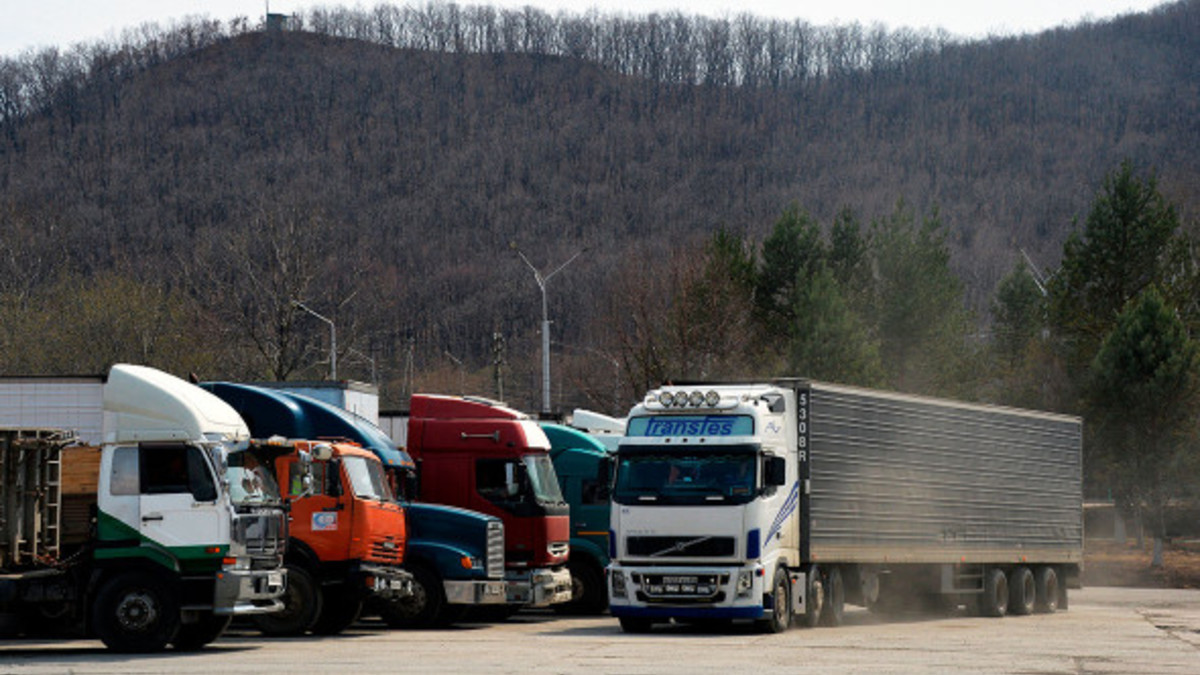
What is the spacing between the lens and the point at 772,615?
25844 mm

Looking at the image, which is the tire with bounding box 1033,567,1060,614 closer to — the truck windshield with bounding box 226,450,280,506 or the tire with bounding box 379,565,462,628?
the tire with bounding box 379,565,462,628

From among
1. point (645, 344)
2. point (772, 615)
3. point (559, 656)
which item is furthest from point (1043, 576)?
point (645, 344)

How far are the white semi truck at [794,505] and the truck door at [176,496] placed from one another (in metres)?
6.56

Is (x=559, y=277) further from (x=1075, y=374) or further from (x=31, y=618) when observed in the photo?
(x=31, y=618)

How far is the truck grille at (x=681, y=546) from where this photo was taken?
84.2ft

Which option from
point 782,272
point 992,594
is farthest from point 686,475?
point 782,272

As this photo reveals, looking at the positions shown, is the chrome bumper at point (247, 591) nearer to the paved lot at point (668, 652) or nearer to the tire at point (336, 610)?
the paved lot at point (668, 652)

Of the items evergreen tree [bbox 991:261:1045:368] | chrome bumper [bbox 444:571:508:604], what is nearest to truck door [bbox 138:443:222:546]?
chrome bumper [bbox 444:571:508:604]

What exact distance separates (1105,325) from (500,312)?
130 meters

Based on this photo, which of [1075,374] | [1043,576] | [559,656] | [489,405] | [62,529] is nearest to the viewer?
[559,656]

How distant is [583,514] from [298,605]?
8723 millimetres

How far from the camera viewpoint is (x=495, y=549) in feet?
93.8

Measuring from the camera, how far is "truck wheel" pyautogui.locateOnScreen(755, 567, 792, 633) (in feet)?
84.9

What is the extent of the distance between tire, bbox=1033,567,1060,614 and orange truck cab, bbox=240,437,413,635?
1566cm
